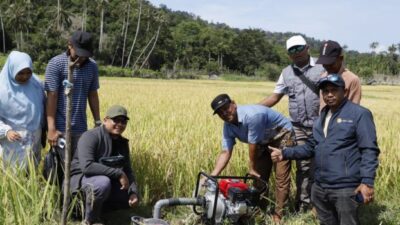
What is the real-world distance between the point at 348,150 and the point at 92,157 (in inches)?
79.9

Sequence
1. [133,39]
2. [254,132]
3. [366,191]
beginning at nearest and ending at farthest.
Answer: [366,191] < [254,132] < [133,39]

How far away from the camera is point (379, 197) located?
4785 mm

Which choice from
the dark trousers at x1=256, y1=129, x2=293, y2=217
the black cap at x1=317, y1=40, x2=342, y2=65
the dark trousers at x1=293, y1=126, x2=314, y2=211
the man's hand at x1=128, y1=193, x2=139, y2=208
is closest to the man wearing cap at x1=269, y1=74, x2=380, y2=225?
the black cap at x1=317, y1=40, x2=342, y2=65

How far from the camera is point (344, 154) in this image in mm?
3066

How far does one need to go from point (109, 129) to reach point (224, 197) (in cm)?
114

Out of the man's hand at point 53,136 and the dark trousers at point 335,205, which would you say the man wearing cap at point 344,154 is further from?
the man's hand at point 53,136

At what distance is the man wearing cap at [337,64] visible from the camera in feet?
11.8

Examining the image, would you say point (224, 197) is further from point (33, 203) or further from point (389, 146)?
point (389, 146)

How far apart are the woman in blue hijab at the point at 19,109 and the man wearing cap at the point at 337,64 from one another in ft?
7.93

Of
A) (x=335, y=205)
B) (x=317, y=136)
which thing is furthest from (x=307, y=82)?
(x=335, y=205)

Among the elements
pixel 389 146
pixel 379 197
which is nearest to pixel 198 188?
pixel 379 197

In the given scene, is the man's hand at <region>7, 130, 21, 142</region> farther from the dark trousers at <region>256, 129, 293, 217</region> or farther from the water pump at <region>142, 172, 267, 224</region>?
the dark trousers at <region>256, 129, 293, 217</region>

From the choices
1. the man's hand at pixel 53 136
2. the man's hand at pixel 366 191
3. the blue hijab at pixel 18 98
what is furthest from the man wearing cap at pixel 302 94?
the blue hijab at pixel 18 98

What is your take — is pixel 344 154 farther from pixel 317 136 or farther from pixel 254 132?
pixel 254 132
